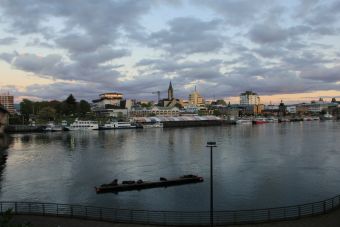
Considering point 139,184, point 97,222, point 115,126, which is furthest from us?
point 115,126

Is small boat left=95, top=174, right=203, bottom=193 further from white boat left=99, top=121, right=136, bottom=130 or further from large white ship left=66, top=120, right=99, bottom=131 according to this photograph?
white boat left=99, top=121, right=136, bottom=130

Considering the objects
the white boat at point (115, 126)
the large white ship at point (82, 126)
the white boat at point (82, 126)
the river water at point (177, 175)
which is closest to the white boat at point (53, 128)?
the large white ship at point (82, 126)

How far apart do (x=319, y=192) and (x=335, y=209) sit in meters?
13.8

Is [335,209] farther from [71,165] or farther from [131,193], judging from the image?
[71,165]

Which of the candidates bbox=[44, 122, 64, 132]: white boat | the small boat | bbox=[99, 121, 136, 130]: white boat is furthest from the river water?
bbox=[99, 121, 136, 130]: white boat

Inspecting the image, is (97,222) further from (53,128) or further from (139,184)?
(53,128)

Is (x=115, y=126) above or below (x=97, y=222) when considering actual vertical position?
above

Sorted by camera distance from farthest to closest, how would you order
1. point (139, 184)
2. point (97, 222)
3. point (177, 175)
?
point (177, 175), point (139, 184), point (97, 222)

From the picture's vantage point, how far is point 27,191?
3978cm

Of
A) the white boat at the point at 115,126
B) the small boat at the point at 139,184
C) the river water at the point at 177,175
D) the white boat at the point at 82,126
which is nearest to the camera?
the river water at the point at 177,175

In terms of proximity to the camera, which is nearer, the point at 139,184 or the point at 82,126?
the point at 139,184

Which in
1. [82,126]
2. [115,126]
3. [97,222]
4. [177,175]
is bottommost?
[177,175]

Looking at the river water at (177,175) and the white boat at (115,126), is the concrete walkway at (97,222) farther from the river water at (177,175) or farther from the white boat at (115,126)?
the white boat at (115,126)

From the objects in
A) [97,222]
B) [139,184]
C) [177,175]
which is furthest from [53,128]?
[97,222]
